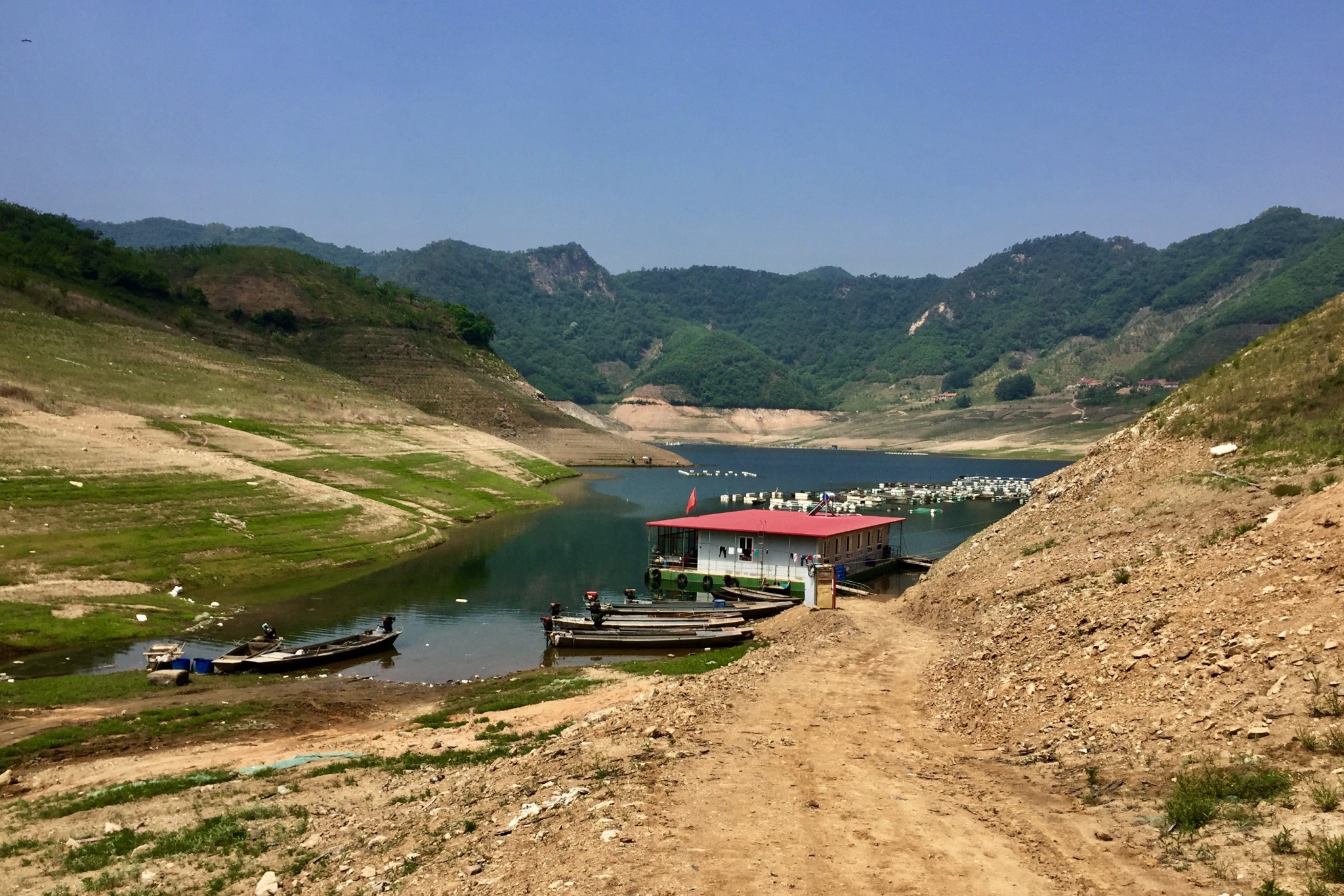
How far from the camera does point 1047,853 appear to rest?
10570 mm

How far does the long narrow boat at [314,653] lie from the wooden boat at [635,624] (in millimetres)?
7046

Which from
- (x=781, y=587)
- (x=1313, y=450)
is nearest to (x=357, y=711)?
(x=781, y=587)

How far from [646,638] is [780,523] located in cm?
1657

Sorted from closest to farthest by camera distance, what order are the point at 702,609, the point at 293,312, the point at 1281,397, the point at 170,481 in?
the point at 1281,397 < the point at 702,609 < the point at 170,481 < the point at 293,312

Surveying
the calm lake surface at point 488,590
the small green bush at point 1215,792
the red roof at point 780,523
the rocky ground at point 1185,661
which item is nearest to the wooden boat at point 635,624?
the calm lake surface at point 488,590

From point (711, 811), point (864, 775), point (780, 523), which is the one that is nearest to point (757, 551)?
point (780, 523)

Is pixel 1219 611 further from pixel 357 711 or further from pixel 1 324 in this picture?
pixel 1 324

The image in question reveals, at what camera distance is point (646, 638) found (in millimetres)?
38125

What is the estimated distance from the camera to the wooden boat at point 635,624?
38625 mm

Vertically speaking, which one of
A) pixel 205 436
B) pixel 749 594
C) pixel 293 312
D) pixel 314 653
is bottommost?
pixel 314 653

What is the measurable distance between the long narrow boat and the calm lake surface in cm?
65

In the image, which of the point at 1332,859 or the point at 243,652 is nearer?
the point at 1332,859

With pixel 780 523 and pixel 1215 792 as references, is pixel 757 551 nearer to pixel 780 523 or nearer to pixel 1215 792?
pixel 780 523

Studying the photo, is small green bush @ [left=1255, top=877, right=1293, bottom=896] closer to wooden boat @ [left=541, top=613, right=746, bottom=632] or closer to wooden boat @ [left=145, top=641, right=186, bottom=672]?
wooden boat @ [left=541, top=613, right=746, bottom=632]
